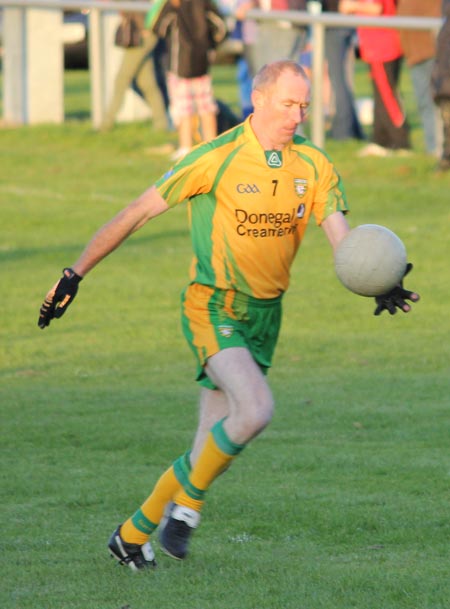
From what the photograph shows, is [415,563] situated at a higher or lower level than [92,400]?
higher

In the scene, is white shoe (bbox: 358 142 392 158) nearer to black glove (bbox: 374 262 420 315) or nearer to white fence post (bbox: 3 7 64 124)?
white fence post (bbox: 3 7 64 124)

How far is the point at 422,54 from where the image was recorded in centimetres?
1698

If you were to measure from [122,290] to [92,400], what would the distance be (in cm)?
364

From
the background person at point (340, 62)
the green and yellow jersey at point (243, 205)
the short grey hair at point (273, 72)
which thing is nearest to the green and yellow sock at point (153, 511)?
the green and yellow jersey at point (243, 205)

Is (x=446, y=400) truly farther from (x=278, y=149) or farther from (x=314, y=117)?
(x=314, y=117)

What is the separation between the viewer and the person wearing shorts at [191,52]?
1748 centimetres

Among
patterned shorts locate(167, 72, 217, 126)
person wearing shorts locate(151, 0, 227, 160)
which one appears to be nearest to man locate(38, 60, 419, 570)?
person wearing shorts locate(151, 0, 227, 160)

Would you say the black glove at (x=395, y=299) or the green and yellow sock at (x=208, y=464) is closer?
the green and yellow sock at (x=208, y=464)

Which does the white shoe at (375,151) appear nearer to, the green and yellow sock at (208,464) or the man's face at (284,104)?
the man's face at (284,104)

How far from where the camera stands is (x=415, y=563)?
5.92m

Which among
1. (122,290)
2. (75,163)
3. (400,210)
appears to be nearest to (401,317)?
(122,290)

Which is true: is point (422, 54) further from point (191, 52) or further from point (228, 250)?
point (228, 250)

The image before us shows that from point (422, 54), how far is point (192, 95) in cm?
278

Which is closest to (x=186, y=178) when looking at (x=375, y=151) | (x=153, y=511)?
(x=153, y=511)
